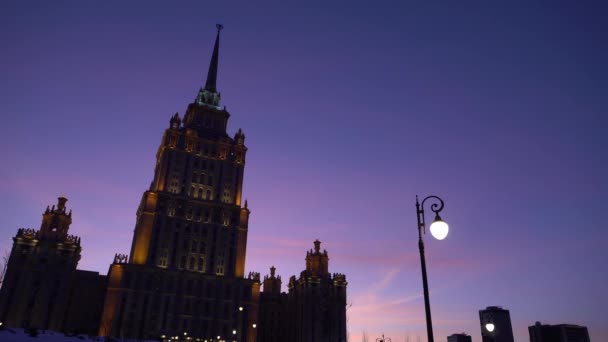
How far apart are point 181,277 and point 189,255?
268 inches

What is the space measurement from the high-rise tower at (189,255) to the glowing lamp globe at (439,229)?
88.1 metres

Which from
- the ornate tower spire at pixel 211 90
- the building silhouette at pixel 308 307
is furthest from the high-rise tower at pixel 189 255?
the building silhouette at pixel 308 307

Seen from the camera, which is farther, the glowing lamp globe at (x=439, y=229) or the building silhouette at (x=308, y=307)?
the building silhouette at (x=308, y=307)

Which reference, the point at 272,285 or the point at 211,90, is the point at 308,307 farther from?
the point at 211,90

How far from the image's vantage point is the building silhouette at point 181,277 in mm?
100625

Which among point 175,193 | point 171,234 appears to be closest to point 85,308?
point 171,234

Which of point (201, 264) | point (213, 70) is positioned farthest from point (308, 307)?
point (213, 70)

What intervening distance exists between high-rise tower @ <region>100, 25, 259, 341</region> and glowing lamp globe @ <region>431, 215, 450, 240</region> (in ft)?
289

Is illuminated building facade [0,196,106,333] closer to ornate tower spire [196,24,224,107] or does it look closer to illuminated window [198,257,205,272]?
illuminated window [198,257,205,272]

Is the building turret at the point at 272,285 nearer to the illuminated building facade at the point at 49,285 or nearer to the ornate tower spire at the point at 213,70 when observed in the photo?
the illuminated building facade at the point at 49,285

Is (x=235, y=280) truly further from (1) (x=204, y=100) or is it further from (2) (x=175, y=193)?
(1) (x=204, y=100)

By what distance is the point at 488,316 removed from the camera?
2123 cm

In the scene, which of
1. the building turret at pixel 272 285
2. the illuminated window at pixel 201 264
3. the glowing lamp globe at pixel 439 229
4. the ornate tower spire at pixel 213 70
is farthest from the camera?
the ornate tower spire at pixel 213 70

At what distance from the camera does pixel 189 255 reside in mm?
113188
